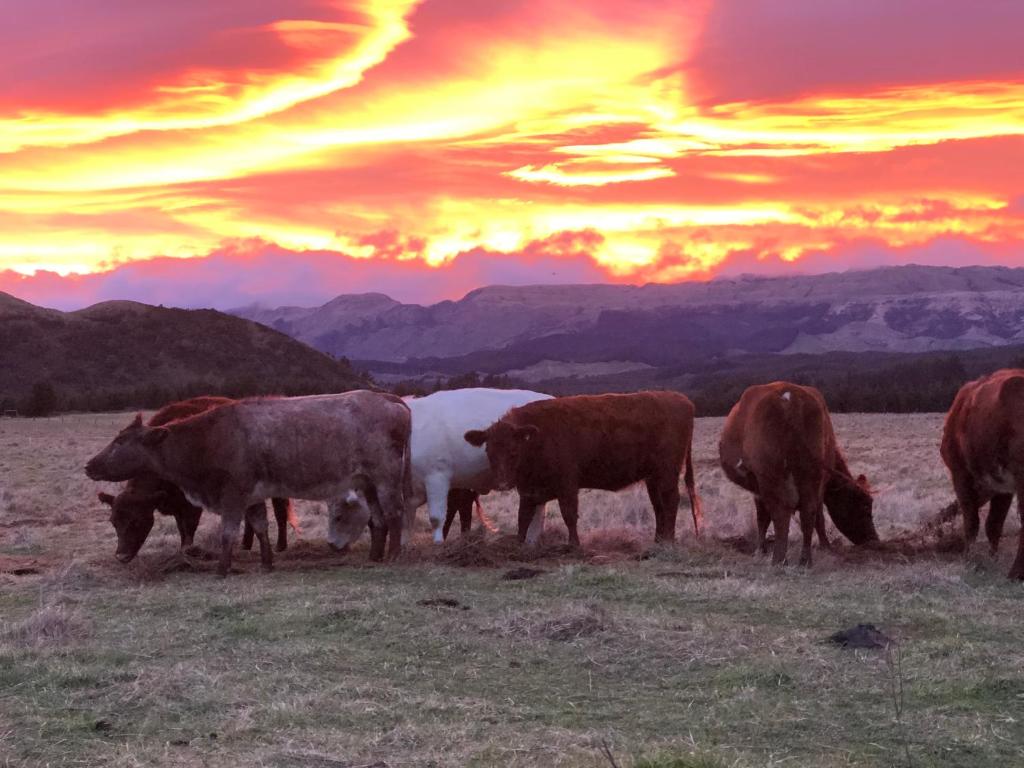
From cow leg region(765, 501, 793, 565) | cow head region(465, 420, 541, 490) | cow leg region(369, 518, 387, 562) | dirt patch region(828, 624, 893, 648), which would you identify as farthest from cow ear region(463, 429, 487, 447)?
dirt patch region(828, 624, 893, 648)

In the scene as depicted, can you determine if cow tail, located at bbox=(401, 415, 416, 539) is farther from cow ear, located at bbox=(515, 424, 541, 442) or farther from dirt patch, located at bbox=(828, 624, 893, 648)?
dirt patch, located at bbox=(828, 624, 893, 648)

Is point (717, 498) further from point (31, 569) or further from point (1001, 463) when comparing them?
point (31, 569)

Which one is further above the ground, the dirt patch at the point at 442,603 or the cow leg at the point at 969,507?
the cow leg at the point at 969,507

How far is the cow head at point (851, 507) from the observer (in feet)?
46.8

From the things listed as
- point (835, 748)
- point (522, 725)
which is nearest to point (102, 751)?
point (522, 725)

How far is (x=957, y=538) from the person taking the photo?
14.0 m

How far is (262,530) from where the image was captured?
13523 mm

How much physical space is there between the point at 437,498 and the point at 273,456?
8.48 ft

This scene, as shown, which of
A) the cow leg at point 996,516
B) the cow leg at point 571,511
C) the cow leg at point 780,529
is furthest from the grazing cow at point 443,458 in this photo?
the cow leg at point 996,516

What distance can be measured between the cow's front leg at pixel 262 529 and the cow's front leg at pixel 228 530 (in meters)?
0.21

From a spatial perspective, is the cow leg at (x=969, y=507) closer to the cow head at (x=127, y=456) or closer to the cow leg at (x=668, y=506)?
the cow leg at (x=668, y=506)

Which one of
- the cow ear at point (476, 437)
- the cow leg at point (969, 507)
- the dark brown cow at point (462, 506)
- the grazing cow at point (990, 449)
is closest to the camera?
the grazing cow at point (990, 449)

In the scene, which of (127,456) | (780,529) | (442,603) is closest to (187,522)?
(127,456)

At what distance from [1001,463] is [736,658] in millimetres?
5363
